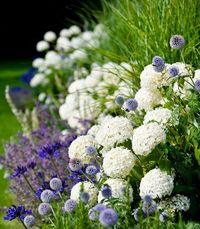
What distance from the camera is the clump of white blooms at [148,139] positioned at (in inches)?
129

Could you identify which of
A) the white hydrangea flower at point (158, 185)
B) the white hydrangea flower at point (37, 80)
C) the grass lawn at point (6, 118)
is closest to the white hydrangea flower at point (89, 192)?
the white hydrangea flower at point (158, 185)

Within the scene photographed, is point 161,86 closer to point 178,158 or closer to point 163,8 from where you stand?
point 178,158

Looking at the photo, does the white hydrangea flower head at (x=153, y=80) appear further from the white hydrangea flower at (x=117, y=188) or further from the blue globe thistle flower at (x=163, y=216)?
the blue globe thistle flower at (x=163, y=216)

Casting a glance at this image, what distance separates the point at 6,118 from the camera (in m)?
8.54

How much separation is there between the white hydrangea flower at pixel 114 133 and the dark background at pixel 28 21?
34.4ft

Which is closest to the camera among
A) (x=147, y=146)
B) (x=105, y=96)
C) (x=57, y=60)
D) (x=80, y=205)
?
(x=80, y=205)

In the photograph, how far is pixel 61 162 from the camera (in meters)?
4.87

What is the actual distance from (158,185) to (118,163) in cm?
27

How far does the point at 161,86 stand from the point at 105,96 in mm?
1777

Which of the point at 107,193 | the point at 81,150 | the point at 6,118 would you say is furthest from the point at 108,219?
the point at 6,118

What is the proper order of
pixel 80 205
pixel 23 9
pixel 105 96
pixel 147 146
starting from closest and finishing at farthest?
pixel 80 205 → pixel 147 146 → pixel 105 96 → pixel 23 9

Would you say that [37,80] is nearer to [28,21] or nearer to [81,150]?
[81,150]

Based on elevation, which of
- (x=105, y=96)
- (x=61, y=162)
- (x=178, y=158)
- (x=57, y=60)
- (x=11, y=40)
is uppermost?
(x=11, y=40)

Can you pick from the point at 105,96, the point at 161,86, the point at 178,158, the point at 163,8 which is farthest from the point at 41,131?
the point at 178,158
